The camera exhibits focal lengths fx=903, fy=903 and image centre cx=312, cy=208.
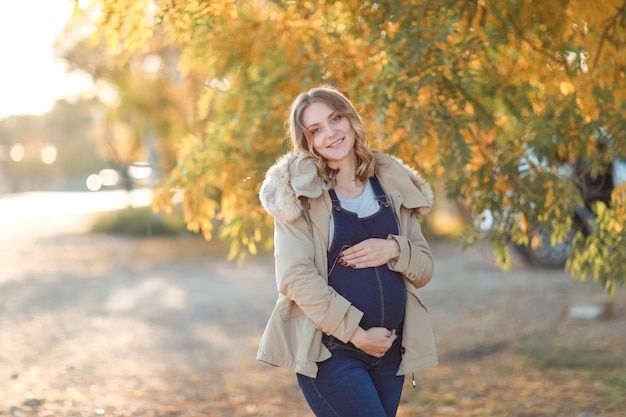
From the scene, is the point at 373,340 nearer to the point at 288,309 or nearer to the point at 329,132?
the point at 288,309

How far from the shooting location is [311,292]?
3.04 metres

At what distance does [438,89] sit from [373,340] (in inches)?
98.1

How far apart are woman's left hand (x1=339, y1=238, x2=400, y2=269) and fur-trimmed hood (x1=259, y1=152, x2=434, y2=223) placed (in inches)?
Answer: 8.8

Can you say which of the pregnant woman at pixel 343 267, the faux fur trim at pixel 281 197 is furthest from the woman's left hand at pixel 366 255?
the faux fur trim at pixel 281 197

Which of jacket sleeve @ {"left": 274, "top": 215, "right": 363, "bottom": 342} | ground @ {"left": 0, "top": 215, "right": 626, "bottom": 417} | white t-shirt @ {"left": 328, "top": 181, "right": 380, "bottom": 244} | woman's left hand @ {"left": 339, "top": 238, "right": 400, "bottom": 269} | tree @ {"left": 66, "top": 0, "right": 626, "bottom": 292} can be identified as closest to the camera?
jacket sleeve @ {"left": 274, "top": 215, "right": 363, "bottom": 342}

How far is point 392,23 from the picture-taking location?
4969 mm

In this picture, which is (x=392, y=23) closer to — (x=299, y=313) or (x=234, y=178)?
(x=234, y=178)

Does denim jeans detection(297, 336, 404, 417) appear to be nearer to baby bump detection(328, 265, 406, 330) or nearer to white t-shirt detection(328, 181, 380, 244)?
baby bump detection(328, 265, 406, 330)

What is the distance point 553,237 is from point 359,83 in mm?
1550

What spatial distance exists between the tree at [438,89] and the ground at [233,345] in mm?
1297

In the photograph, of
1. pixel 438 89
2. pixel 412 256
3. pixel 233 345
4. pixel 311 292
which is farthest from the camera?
pixel 233 345

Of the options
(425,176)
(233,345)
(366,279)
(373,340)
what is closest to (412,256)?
(366,279)

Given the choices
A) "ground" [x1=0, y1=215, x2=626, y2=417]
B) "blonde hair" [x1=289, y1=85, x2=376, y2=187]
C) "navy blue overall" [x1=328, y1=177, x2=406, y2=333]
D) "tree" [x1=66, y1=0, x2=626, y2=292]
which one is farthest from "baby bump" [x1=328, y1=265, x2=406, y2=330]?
"ground" [x1=0, y1=215, x2=626, y2=417]

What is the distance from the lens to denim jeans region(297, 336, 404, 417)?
3082 mm
